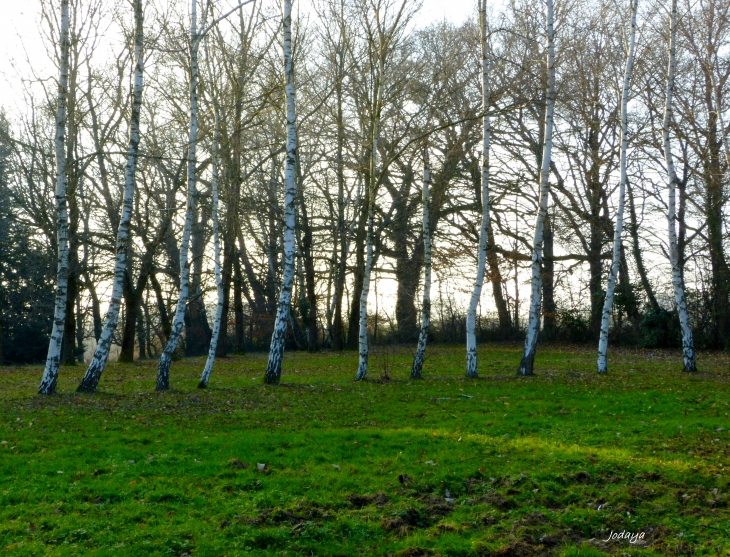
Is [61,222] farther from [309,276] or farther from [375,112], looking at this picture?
[309,276]

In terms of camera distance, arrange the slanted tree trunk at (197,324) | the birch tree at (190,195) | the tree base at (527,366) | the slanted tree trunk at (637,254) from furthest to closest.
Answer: the slanted tree trunk at (197,324) < the slanted tree trunk at (637,254) < the tree base at (527,366) < the birch tree at (190,195)

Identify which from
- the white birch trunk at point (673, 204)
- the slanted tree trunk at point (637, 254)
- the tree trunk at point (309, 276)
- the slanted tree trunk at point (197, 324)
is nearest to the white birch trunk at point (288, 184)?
the white birch trunk at point (673, 204)

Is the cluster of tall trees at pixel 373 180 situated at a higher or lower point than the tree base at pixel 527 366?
higher

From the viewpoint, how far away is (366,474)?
7.41m

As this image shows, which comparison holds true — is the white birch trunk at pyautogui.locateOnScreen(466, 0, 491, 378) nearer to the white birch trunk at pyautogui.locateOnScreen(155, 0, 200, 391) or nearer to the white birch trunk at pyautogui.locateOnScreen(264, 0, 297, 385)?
the white birch trunk at pyautogui.locateOnScreen(264, 0, 297, 385)

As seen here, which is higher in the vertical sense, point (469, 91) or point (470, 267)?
point (469, 91)

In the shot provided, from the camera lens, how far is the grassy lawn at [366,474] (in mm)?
5527

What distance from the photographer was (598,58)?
25438 mm

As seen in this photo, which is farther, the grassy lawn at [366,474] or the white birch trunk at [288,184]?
the white birch trunk at [288,184]

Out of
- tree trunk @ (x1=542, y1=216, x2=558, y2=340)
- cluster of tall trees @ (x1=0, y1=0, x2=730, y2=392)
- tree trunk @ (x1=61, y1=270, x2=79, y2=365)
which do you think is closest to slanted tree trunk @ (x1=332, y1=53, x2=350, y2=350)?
cluster of tall trees @ (x1=0, y1=0, x2=730, y2=392)

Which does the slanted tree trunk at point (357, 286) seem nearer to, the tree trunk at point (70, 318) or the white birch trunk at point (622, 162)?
the white birch trunk at point (622, 162)

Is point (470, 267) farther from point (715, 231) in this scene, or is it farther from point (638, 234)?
point (715, 231)

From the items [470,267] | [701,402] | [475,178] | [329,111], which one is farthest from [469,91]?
[701,402]

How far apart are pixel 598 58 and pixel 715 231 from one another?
8055mm
